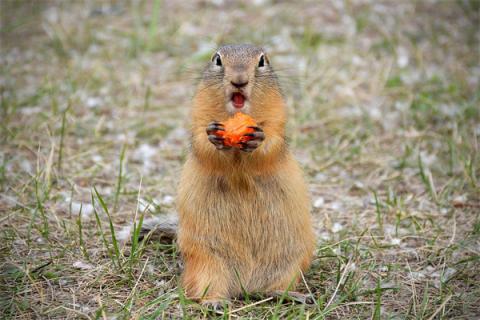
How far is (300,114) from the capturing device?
23.1ft

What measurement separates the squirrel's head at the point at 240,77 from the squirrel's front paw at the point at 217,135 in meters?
0.20

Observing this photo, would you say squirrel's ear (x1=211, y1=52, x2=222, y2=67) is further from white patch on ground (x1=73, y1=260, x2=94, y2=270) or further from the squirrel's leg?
white patch on ground (x1=73, y1=260, x2=94, y2=270)

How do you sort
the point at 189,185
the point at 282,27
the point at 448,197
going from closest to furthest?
the point at 189,185, the point at 448,197, the point at 282,27

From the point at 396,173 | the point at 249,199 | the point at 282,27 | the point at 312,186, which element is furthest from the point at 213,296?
the point at 282,27

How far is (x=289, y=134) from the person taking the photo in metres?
6.64

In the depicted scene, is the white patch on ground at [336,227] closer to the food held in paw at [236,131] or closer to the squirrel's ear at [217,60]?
the food held in paw at [236,131]

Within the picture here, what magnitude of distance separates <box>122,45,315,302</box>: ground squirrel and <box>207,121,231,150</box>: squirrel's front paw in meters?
0.09

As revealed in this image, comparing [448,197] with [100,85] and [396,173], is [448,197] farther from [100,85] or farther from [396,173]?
[100,85]

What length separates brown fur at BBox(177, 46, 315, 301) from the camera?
12.7 ft

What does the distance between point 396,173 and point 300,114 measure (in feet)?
4.92

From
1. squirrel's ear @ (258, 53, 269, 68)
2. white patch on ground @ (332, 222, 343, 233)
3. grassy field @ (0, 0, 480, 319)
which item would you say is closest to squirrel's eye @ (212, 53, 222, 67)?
squirrel's ear @ (258, 53, 269, 68)

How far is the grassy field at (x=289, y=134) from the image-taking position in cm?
400

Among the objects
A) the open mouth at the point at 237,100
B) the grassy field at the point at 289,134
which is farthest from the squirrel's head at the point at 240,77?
the grassy field at the point at 289,134

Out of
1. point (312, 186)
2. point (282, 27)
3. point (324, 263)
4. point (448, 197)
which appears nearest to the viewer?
point (324, 263)
